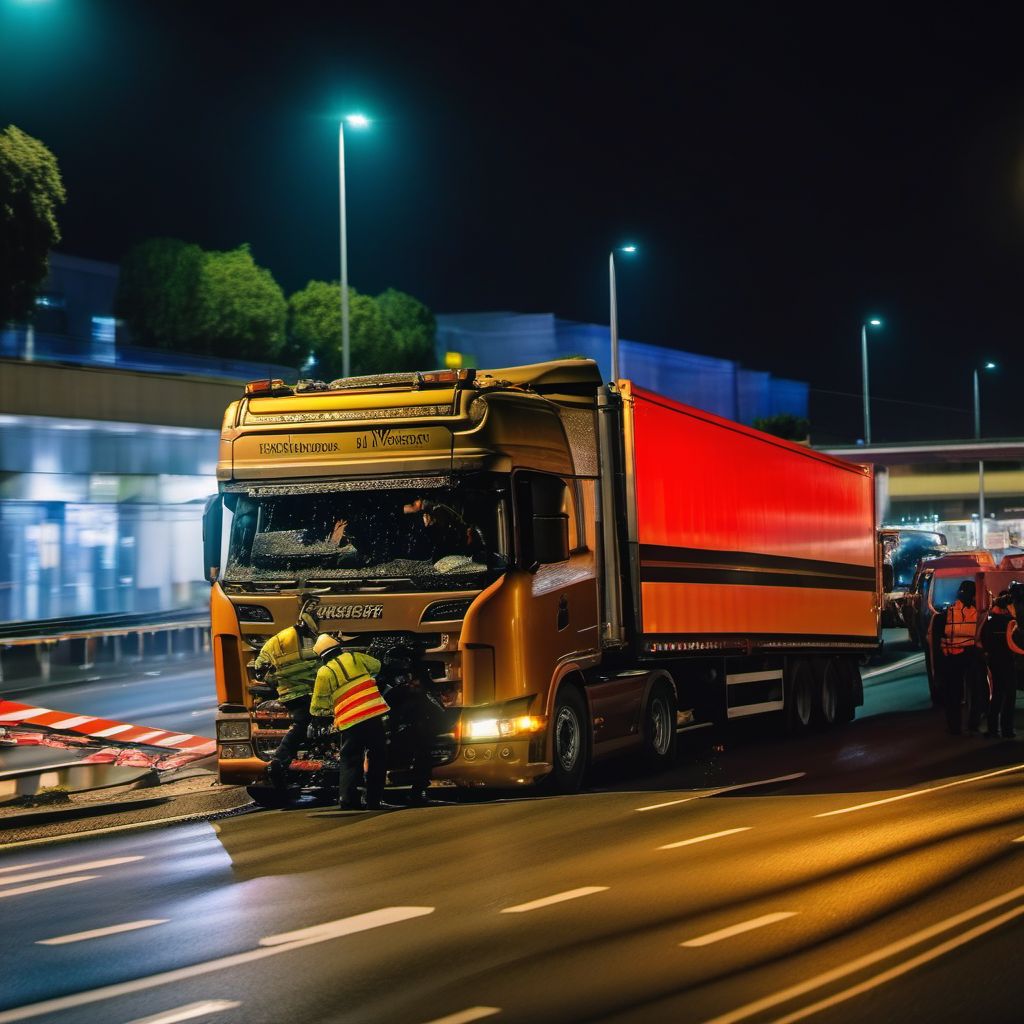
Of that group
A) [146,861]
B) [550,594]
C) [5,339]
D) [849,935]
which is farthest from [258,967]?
[5,339]

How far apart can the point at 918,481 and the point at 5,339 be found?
80.7 m

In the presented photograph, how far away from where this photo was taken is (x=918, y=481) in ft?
359

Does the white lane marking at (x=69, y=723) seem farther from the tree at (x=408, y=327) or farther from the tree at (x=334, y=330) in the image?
the tree at (x=408, y=327)

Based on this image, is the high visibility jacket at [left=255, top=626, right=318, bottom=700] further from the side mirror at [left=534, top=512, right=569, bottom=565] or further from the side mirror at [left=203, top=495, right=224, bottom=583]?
the side mirror at [left=534, top=512, right=569, bottom=565]

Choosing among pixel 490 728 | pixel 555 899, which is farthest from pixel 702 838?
pixel 555 899

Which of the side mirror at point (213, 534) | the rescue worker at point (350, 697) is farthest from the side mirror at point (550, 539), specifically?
the side mirror at point (213, 534)

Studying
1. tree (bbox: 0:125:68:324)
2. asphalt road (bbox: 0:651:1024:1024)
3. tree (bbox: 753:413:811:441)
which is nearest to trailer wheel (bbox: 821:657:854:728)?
asphalt road (bbox: 0:651:1024:1024)

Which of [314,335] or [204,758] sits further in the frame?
[314,335]

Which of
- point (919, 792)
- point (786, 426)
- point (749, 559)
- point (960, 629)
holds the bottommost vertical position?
point (919, 792)

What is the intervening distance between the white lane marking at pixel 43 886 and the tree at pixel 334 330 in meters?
54.3

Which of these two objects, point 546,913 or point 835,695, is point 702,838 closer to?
point 546,913

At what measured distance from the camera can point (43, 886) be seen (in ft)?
34.4

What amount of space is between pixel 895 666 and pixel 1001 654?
15.5 m

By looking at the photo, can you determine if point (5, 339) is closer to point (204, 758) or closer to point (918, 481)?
point (204, 758)
